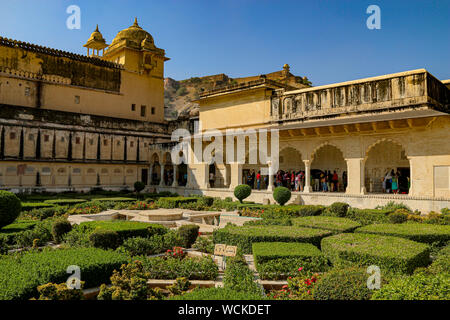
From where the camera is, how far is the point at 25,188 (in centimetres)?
2694

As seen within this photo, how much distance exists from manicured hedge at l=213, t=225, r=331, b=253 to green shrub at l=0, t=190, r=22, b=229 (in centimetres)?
617

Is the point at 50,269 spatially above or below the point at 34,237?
above

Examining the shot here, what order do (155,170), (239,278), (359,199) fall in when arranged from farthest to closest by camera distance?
(155,170) → (359,199) → (239,278)

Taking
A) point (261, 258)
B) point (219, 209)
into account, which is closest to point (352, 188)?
point (219, 209)

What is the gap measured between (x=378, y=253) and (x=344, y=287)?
237cm

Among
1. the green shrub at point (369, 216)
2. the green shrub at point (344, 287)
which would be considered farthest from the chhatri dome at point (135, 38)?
the green shrub at point (344, 287)

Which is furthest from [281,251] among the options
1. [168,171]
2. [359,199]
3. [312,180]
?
[168,171]

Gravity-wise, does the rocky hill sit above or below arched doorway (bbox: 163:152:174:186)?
above

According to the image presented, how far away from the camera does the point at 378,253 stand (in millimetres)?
7352

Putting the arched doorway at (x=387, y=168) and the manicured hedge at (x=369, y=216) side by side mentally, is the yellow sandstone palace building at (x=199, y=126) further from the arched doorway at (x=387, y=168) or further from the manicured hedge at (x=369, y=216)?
the manicured hedge at (x=369, y=216)

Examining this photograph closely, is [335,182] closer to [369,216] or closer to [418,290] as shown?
[369,216]

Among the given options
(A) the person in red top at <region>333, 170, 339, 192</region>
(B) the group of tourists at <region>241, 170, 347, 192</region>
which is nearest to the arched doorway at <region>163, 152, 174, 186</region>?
(B) the group of tourists at <region>241, 170, 347, 192</region>

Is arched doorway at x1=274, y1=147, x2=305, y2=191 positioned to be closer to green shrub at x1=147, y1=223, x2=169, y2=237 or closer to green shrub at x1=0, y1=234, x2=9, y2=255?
green shrub at x1=147, y1=223, x2=169, y2=237

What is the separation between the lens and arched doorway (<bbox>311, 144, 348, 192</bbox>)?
23755mm
